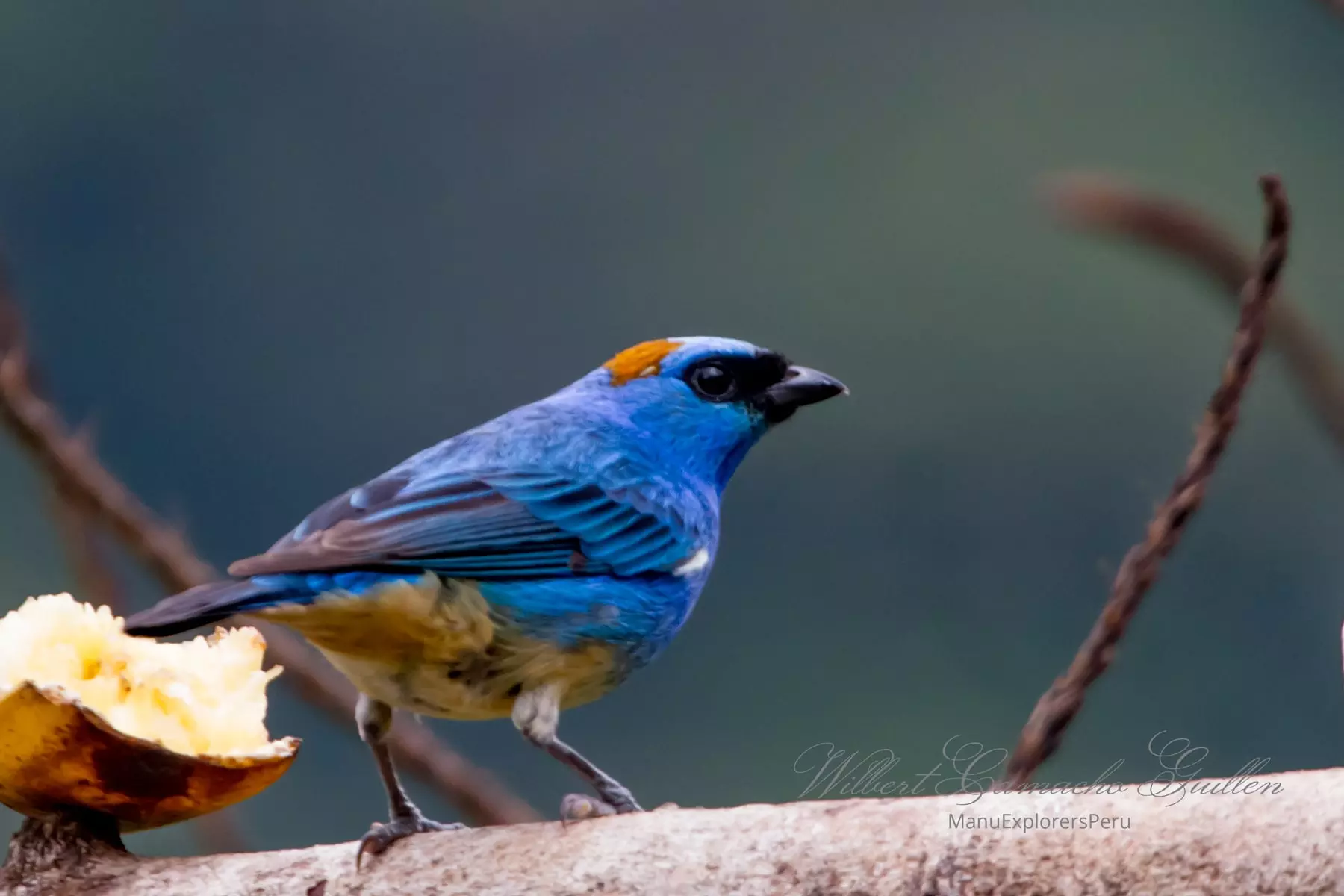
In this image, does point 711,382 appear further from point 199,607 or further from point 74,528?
point 74,528

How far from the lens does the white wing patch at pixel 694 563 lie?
1.92m

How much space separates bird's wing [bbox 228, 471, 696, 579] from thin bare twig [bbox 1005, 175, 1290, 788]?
1.67 feet

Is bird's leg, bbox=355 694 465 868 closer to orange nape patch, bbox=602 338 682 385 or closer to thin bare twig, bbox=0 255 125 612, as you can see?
orange nape patch, bbox=602 338 682 385

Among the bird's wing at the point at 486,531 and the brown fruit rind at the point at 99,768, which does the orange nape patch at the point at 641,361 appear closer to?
the bird's wing at the point at 486,531

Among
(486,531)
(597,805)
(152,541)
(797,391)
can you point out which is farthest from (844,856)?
(152,541)

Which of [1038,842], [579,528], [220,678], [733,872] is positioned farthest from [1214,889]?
[220,678]

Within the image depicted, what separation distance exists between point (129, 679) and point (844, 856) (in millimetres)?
814

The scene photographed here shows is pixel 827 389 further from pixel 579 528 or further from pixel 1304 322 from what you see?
pixel 1304 322

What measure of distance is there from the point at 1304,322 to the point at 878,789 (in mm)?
1255

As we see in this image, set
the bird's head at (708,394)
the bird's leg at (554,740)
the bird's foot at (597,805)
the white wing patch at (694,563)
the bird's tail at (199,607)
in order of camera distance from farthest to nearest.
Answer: the bird's head at (708,394) → the white wing patch at (694,563) → the bird's leg at (554,740) → the bird's foot at (597,805) → the bird's tail at (199,607)

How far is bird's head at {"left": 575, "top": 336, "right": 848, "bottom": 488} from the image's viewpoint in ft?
6.86

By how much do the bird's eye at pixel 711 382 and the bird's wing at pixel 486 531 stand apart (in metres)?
0.23

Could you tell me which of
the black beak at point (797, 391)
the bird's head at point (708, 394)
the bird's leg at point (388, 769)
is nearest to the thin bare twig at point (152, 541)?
the bird's leg at point (388, 769)

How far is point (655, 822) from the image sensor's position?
1.42 metres
